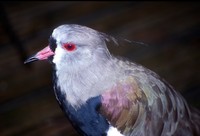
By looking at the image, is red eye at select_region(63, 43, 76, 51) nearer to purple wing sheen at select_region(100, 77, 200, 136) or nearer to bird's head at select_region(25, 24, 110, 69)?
bird's head at select_region(25, 24, 110, 69)

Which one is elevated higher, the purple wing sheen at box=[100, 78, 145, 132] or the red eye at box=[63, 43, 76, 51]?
the red eye at box=[63, 43, 76, 51]

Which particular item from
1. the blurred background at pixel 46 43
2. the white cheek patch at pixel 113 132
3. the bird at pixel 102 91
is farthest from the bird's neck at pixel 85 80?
the blurred background at pixel 46 43

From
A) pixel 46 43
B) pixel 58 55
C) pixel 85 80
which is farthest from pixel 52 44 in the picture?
pixel 46 43

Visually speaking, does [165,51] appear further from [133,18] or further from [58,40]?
[58,40]

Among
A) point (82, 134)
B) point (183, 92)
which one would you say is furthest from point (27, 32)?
point (82, 134)

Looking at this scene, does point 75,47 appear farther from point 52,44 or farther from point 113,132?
point 113,132

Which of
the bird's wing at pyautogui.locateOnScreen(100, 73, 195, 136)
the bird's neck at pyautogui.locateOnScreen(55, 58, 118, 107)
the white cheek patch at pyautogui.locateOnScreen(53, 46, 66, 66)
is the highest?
the white cheek patch at pyautogui.locateOnScreen(53, 46, 66, 66)

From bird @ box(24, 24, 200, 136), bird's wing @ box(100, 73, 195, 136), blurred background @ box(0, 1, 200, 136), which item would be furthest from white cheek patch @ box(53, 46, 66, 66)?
blurred background @ box(0, 1, 200, 136)
